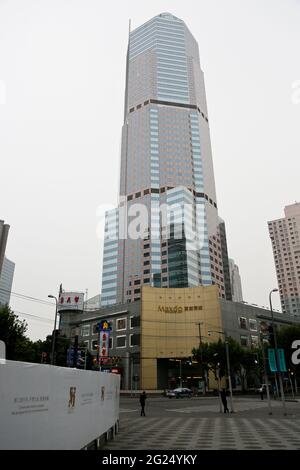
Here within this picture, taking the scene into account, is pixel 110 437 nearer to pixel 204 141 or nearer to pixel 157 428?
pixel 157 428

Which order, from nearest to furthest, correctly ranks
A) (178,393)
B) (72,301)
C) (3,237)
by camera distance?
(3,237) < (178,393) < (72,301)

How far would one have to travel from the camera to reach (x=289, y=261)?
192 meters

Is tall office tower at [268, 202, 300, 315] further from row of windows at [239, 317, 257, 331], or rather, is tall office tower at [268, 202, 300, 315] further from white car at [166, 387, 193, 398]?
white car at [166, 387, 193, 398]

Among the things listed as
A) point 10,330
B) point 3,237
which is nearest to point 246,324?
point 10,330

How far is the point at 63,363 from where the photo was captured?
228ft

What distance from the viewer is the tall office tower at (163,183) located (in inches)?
5335

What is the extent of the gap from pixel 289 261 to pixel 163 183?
88671mm

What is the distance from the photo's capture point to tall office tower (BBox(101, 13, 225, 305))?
5335 inches

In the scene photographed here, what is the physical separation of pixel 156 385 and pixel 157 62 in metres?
165

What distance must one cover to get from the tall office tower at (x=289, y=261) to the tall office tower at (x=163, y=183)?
59.3 m

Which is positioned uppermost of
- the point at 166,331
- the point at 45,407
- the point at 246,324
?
the point at 246,324

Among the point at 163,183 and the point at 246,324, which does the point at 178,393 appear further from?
the point at 163,183

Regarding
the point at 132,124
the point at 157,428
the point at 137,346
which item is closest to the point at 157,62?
the point at 132,124

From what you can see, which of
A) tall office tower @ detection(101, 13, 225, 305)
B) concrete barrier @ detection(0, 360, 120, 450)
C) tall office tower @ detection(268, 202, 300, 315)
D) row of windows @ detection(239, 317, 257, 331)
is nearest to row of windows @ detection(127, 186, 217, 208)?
tall office tower @ detection(101, 13, 225, 305)
